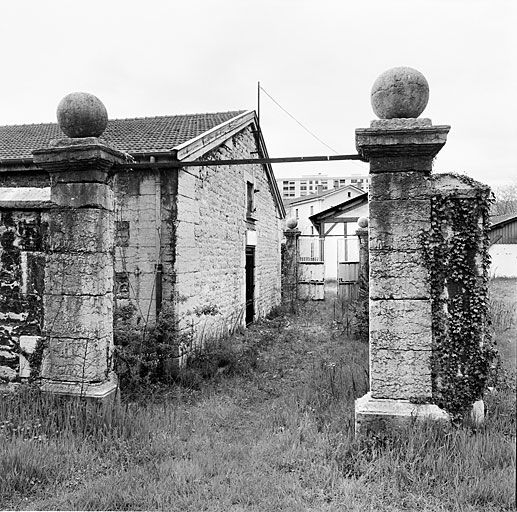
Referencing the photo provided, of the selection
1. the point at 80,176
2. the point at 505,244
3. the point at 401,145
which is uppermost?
the point at 401,145

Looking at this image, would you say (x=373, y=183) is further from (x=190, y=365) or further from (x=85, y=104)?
→ (x=190, y=365)

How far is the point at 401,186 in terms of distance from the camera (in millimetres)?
→ 4082

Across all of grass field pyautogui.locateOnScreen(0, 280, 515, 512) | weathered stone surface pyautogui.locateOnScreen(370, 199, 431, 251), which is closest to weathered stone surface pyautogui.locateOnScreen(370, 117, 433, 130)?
weathered stone surface pyautogui.locateOnScreen(370, 199, 431, 251)

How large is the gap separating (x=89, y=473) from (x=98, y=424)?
709 mm

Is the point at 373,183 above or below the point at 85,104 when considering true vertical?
below

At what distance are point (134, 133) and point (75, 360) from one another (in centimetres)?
588

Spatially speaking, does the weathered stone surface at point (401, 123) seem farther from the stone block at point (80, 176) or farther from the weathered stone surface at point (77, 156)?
the stone block at point (80, 176)

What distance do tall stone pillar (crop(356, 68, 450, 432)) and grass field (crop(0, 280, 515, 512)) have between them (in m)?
0.41

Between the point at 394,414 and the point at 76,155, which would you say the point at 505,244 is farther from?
the point at 76,155

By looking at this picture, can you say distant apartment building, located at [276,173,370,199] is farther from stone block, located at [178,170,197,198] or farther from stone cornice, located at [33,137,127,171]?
stone cornice, located at [33,137,127,171]

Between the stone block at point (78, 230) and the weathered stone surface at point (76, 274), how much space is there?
81 mm

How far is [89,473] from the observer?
3570mm

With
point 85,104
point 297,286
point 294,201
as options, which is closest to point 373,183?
point 85,104

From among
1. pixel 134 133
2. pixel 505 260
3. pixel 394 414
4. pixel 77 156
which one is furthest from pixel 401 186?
pixel 505 260
